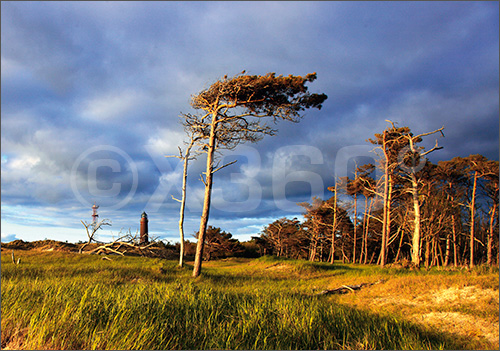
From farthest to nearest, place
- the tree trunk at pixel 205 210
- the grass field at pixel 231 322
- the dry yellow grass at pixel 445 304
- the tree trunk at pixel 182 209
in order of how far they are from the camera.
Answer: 1. the tree trunk at pixel 182 209
2. the tree trunk at pixel 205 210
3. the dry yellow grass at pixel 445 304
4. the grass field at pixel 231 322

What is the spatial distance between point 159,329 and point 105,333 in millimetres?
754

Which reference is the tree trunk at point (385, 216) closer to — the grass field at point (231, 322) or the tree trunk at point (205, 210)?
the grass field at point (231, 322)

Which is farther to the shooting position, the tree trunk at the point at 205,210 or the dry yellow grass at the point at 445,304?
the tree trunk at the point at 205,210

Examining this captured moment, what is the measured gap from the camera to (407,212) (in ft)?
93.4

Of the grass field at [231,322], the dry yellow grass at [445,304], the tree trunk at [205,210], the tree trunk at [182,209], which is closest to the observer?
the grass field at [231,322]

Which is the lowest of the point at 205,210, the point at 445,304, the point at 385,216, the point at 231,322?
the point at 445,304

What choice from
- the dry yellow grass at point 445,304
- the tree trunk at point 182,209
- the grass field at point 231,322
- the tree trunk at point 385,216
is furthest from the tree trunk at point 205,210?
the tree trunk at point 385,216

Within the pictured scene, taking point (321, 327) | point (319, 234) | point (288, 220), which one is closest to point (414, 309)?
point (321, 327)

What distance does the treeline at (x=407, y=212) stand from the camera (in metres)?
20.4

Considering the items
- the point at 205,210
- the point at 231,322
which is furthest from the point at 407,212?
the point at 231,322

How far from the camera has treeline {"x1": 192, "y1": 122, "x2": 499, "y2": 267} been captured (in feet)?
66.9

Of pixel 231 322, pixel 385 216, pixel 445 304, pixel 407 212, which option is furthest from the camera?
pixel 407 212

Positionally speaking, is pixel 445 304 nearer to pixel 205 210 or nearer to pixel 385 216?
pixel 205 210

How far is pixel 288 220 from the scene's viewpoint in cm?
4253
